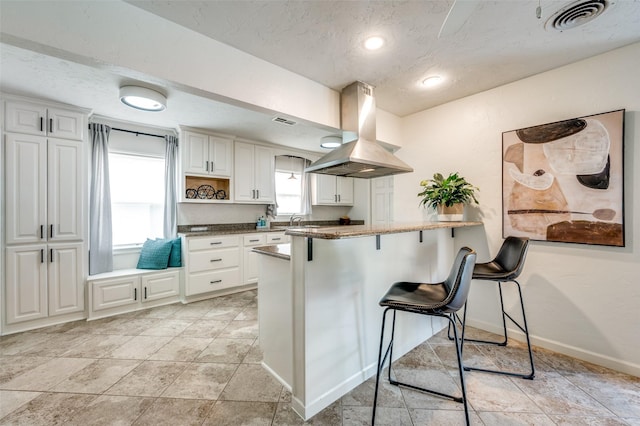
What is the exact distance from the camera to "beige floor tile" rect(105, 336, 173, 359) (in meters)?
2.28

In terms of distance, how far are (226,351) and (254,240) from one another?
83.2 inches

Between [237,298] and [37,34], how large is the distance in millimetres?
3351

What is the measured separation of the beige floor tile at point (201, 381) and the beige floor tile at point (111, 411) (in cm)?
15

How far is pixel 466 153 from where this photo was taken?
292 cm

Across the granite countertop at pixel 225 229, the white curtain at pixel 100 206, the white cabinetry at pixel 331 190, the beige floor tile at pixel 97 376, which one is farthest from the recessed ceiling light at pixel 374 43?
the white curtain at pixel 100 206

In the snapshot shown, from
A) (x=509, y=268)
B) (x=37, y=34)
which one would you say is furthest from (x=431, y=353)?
(x=37, y=34)

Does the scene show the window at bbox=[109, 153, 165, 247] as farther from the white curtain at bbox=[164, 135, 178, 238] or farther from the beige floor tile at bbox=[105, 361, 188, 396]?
the beige floor tile at bbox=[105, 361, 188, 396]

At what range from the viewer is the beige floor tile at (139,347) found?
228 centimetres

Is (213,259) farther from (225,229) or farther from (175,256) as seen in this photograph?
(225,229)

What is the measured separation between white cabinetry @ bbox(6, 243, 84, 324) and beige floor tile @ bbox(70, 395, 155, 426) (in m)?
1.86

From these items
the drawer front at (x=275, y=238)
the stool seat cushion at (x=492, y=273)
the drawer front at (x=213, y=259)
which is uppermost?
the drawer front at (x=275, y=238)

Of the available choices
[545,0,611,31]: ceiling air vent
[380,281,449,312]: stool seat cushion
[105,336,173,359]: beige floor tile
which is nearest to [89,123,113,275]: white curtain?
[105,336,173,359]: beige floor tile

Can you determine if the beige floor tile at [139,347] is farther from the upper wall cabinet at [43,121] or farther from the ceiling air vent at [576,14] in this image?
the ceiling air vent at [576,14]

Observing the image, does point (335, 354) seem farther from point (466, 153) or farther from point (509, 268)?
point (466, 153)
